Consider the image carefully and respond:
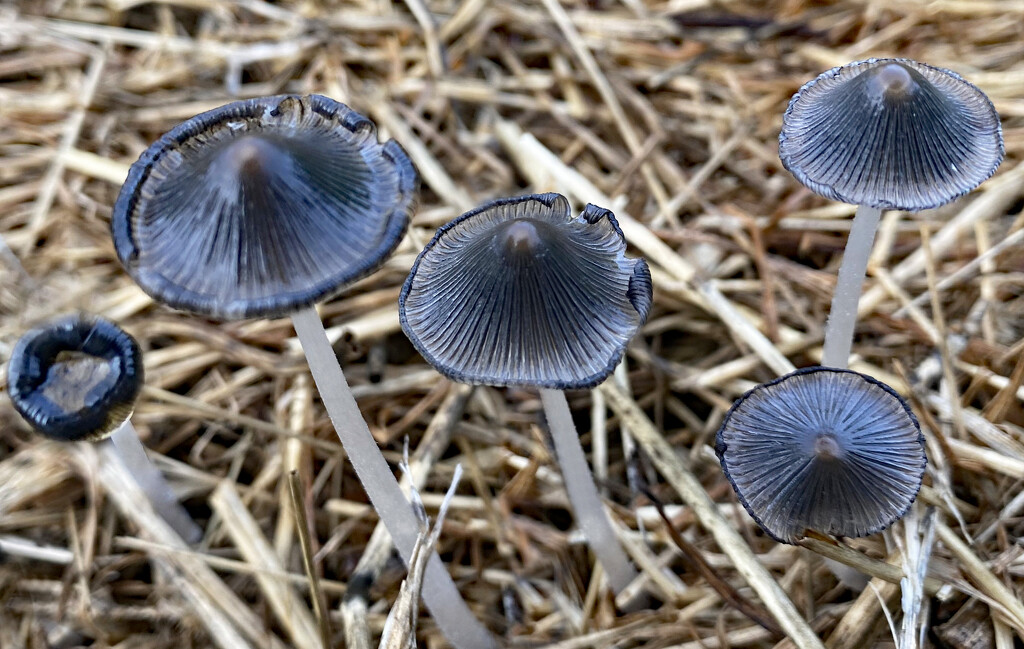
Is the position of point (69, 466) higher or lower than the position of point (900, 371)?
lower

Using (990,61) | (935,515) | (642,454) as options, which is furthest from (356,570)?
(990,61)

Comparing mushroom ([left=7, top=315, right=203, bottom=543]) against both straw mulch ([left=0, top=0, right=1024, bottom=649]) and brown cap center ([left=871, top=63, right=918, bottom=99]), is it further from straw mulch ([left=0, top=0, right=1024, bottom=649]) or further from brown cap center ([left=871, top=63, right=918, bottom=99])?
brown cap center ([left=871, top=63, right=918, bottom=99])

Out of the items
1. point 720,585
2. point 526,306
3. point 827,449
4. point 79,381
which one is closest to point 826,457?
point 827,449

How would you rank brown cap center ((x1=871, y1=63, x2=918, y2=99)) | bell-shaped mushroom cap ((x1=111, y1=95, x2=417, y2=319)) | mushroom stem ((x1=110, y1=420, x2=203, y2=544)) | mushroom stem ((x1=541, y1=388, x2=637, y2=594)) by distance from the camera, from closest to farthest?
bell-shaped mushroom cap ((x1=111, y1=95, x2=417, y2=319)) → brown cap center ((x1=871, y1=63, x2=918, y2=99)) → mushroom stem ((x1=541, y1=388, x2=637, y2=594)) → mushroom stem ((x1=110, y1=420, x2=203, y2=544))

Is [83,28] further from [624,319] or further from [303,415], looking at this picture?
[624,319]

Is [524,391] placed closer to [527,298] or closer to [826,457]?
[527,298]

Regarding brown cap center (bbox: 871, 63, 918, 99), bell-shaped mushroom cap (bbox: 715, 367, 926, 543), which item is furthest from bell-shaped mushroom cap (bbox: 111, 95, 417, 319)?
brown cap center (bbox: 871, 63, 918, 99)
